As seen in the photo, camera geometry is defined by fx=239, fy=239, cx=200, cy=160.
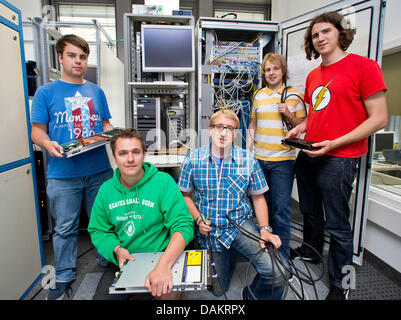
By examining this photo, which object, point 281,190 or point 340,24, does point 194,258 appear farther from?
point 340,24

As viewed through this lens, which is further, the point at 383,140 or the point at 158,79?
the point at 158,79

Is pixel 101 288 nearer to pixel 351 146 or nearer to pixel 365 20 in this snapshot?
pixel 351 146

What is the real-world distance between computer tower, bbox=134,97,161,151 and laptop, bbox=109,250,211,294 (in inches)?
46.5

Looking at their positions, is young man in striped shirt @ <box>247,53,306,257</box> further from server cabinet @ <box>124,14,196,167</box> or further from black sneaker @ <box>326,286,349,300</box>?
server cabinet @ <box>124,14,196,167</box>

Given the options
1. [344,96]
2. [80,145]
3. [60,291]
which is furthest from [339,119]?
[60,291]

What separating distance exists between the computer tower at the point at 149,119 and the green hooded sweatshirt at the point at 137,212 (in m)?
0.93

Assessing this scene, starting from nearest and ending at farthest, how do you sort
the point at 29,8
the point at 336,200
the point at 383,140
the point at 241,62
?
1. the point at 336,200
2. the point at 383,140
3. the point at 241,62
4. the point at 29,8

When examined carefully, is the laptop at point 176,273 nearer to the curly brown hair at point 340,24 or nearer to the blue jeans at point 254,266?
the blue jeans at point 254,266

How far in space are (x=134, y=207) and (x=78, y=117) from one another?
2.24ft

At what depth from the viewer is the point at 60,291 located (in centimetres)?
136

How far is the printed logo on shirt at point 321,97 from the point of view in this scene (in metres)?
1.27

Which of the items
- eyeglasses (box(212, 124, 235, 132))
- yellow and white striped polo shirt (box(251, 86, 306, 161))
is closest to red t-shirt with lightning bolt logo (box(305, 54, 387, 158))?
yellow and white striped polo shirt (box(251, 86, 306, 161))

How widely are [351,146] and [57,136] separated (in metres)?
1.57

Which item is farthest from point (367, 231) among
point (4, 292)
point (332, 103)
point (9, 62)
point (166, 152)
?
point (9, 62)
